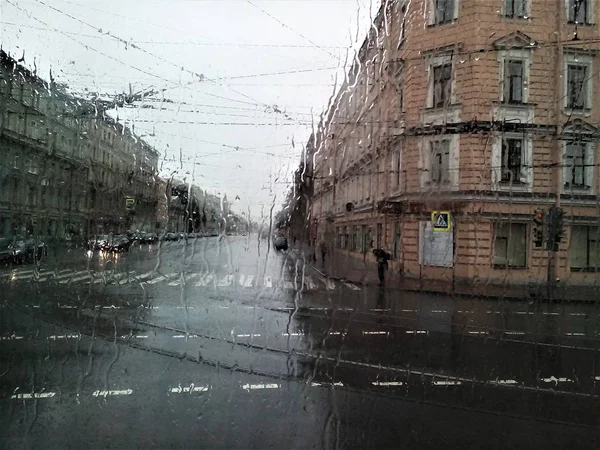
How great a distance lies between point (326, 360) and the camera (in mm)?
6074

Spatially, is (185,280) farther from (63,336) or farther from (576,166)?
(576,166)

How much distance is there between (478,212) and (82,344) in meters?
11.3

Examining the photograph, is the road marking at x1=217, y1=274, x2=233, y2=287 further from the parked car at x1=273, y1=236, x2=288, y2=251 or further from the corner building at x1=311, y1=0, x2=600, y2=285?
the corner building at x1=311, y1=0, x2=600, y2=285

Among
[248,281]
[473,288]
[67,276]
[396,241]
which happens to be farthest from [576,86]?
[67,276]

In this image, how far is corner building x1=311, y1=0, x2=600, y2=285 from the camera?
1237 cm

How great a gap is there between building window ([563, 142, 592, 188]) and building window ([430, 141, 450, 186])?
13.4 feet

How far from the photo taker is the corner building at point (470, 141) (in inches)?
487

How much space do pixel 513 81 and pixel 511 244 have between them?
4514 mm

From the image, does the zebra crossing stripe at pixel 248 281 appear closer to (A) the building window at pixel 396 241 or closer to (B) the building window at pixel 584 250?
(A) the building window at pixel 396 241

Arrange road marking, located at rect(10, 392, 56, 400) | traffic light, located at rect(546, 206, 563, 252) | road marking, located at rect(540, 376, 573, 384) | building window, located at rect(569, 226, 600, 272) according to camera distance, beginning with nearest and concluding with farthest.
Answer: road marking, located at rect(10, 392, 56, 400)
road marking, located at rect(540, 376, 573, 384)
traffic light, located at rect(546, 206, 563, 252)
building window, located at rect(569, 226, 600, 272)

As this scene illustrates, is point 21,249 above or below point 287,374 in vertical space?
above

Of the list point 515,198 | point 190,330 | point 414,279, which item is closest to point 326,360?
point 190,330

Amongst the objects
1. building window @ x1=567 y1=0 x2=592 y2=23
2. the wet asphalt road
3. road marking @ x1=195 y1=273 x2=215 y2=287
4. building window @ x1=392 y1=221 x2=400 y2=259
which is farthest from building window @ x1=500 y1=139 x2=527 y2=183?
road marking @ x1=195 y1=273 x2=215 y2=287

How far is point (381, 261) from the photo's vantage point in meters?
14.5
